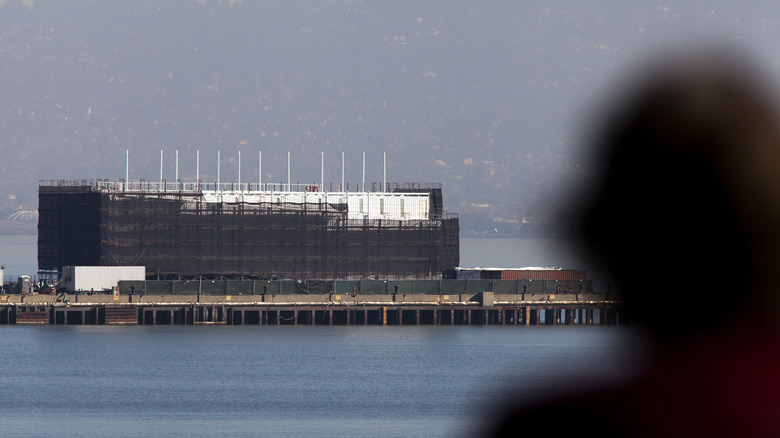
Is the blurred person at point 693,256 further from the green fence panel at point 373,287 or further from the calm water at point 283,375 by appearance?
the green fence panel at point 373,287

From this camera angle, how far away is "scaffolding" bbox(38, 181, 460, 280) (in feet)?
527

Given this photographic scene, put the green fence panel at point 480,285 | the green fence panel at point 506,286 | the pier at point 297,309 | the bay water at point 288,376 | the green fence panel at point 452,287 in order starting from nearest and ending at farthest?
the bay water at point 288,376, the pier at point 297,309, the green fence panel at point 452,287, the green fence panel at point 480,285, the green fence panel at point 506,286

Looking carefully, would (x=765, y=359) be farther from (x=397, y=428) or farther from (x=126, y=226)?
(x=126, y=226)

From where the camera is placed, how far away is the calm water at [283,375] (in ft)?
310

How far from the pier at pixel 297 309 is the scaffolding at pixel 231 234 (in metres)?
6.08

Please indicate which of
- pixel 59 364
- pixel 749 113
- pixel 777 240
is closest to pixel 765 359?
pixel 777 240

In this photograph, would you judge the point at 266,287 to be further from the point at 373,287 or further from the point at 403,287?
the point at 403,287

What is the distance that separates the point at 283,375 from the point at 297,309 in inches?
1536

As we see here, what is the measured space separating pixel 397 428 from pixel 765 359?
1009 inches

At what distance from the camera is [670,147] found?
119 m

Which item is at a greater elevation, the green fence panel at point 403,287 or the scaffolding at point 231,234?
the scaffolding at point 231,234

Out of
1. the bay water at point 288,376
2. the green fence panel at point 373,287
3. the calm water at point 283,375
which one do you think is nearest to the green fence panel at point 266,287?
the bay water at point 288,376

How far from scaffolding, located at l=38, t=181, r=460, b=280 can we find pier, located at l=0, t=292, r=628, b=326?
19.9 ft

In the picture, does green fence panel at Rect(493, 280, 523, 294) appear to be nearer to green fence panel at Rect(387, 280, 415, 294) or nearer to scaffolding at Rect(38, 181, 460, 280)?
green fence panel at Rect(387, 280, 415, 294)
